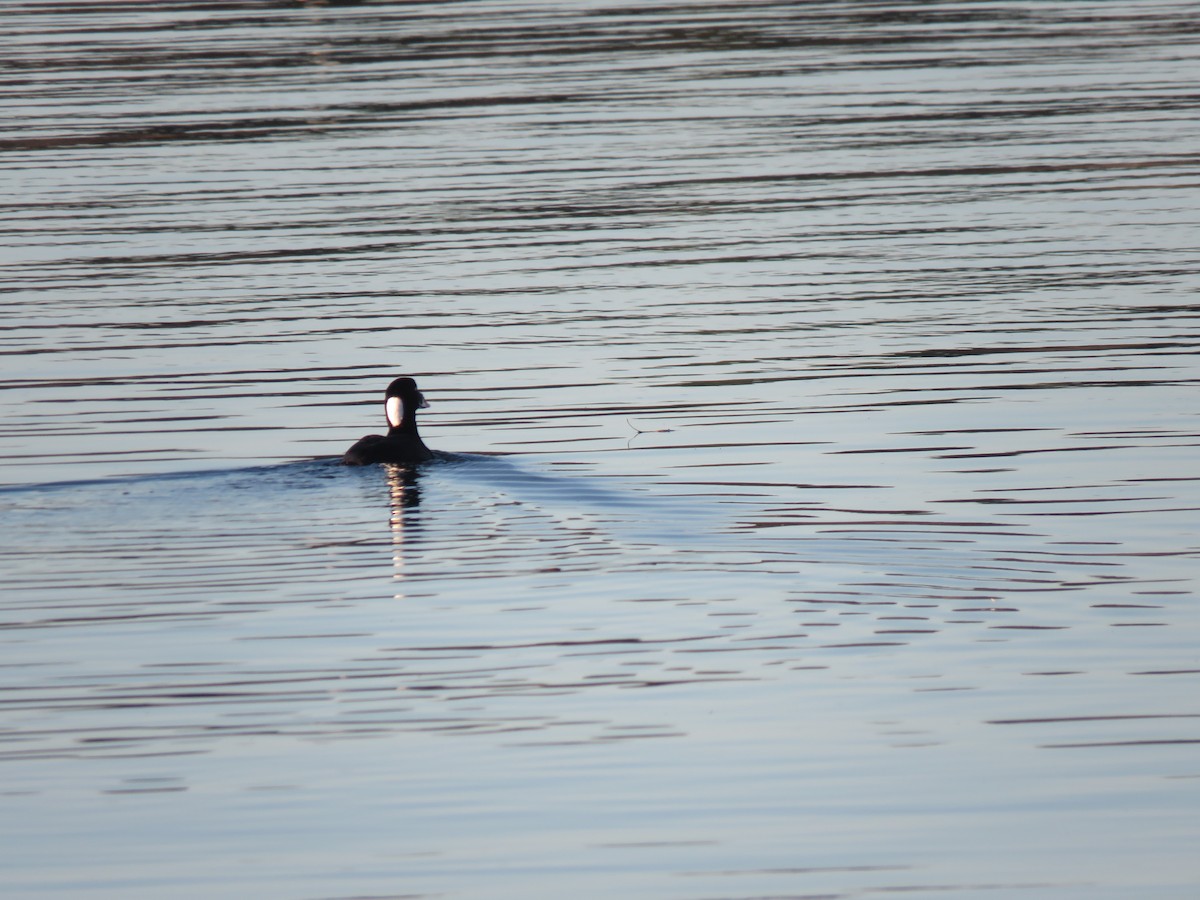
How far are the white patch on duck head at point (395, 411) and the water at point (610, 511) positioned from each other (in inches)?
23.0

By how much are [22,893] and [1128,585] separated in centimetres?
638

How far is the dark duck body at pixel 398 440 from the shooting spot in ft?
49.8

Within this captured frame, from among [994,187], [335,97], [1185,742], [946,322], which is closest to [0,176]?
[335,97]

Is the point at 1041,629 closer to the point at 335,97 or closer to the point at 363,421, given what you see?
the point at 363,421

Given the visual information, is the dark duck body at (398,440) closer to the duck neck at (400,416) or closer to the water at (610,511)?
the duck neck at (400,416)

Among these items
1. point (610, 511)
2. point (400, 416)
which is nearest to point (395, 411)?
point (400, 416)

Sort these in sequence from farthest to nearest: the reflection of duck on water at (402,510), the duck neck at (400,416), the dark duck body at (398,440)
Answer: the duck neck at (400,416) < the dark duck body at (398,440) < the reflection of duck on water at (402,510)

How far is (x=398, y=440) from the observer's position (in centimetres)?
1523

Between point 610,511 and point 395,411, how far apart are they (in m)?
2.61

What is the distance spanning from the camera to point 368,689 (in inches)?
397

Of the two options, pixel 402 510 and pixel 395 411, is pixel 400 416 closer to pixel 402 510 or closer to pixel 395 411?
pixel 395 411

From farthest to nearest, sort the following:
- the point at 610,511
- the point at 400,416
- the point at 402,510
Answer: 1. the point at 400,416
2. the point at 402,510
3. the point at 610,511

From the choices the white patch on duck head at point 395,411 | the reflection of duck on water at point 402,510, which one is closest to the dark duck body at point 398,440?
the white patch on duck head at point 395,411

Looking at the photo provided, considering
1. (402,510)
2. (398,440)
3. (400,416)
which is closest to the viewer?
(402,510)
